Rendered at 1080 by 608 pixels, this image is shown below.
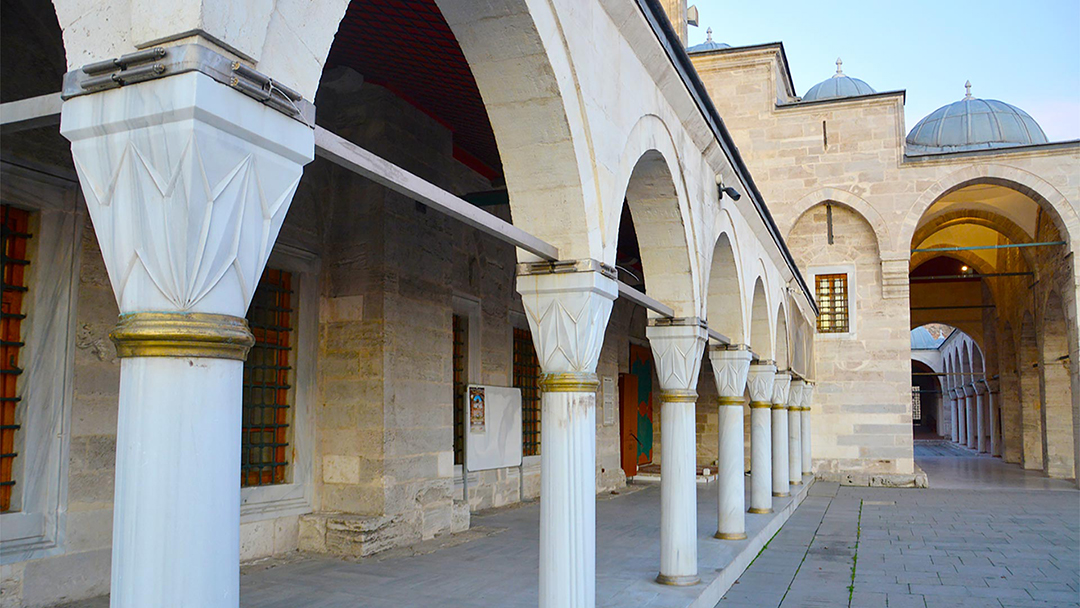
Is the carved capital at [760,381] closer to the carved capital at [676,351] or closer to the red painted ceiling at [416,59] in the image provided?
the carved capital at [676,351]

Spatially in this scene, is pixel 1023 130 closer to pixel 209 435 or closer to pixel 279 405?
pixel 279 405

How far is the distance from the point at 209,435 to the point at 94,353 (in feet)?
12.0

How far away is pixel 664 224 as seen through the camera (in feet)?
21.0

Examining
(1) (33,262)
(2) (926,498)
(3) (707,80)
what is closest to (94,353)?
(1) (33,262)

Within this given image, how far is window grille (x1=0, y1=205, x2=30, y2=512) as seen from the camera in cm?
472

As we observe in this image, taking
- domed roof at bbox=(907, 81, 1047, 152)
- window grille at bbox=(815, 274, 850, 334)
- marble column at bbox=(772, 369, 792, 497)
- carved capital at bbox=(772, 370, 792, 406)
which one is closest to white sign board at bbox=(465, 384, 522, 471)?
carved capital at bbox=(772, 370, 792, 406)

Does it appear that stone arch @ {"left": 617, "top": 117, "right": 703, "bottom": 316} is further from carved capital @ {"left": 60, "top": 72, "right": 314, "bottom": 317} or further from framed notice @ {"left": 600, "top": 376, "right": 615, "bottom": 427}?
framed notice @ {"left": 600, "top": 376, "right": 615, "bottom": 427}

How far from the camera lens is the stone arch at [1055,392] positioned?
60.1 feet

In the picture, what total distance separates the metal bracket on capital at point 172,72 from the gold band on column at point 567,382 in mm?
2569

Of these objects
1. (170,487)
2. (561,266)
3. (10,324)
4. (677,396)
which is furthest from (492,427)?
(170,487)

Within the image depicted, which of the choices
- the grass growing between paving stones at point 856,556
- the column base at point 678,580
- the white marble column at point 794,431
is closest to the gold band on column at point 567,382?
the column base at point 678,580

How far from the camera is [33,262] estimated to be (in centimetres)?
494

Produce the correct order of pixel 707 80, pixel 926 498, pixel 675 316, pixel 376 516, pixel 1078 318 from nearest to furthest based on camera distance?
pixel 675 316 < pixel 376 516 < pixel 926 498 < pixel 1078 318 < pixel 707 80

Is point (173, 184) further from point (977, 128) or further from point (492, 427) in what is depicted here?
point (977, 128)
